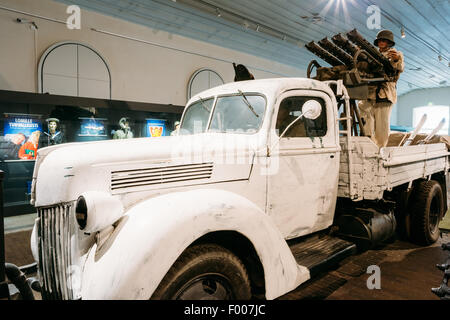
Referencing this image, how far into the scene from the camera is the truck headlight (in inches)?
61.4

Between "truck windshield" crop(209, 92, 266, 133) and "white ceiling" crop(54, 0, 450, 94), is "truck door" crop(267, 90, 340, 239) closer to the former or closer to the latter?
"truck windshield" crop(209, 92, 266, 133)

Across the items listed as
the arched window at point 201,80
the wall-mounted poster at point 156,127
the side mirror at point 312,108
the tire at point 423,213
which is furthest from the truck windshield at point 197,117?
the arched window at point 201,80

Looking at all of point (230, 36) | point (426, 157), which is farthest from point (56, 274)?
point (230, 36)

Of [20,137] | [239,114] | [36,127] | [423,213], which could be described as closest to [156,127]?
[36,127]

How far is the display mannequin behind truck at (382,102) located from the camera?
402cm

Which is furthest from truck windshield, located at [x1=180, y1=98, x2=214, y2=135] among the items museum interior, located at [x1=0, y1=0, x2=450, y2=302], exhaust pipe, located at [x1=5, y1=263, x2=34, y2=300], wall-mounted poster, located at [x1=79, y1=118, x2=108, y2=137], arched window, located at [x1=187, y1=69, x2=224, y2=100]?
arched window, located at [x1=187, y1=69, x2=224, y2=100]

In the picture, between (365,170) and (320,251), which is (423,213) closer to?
(365,170)

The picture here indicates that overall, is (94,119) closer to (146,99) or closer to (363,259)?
(146,99)

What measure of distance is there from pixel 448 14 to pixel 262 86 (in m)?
8.67

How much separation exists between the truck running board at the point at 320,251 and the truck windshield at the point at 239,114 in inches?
43.3

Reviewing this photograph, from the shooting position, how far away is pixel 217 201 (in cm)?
190

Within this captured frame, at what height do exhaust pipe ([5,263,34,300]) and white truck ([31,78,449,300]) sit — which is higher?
white truck ([31,78,449,300])

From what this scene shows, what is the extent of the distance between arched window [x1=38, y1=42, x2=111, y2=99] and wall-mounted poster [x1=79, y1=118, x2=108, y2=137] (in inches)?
30.4

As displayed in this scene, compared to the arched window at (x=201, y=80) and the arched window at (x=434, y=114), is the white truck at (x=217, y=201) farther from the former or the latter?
the arched window at (x=434, y=114)
